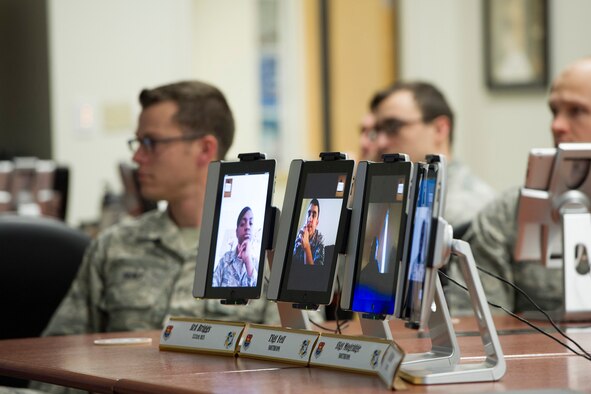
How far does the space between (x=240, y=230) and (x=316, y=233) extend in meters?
0.20

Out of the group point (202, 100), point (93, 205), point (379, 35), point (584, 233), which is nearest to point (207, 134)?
point (202, 100)

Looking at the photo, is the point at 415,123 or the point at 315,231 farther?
the point at 415,123

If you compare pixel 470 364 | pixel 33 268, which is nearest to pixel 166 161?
pixel 33 268

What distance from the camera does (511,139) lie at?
6.51 m

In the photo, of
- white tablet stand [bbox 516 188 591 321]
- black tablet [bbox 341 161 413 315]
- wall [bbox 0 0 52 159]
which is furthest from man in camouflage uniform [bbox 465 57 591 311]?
wall [bbox 0 0 52 159]

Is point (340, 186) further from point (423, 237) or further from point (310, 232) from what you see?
point (423, 237)

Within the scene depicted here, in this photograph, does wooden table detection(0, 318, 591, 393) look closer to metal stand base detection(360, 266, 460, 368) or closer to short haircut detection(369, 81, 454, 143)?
metal stand base detection(360, 266, 460, 368)

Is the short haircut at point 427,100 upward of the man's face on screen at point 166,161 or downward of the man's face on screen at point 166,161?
upward

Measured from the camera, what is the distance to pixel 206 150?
10.2 feet

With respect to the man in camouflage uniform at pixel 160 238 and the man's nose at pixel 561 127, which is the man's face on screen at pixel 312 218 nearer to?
the man in camouflage uniform at pixel 160 238

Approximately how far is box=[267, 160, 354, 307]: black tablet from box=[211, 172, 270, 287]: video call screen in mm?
55

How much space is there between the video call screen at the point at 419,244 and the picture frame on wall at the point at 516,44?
4578mm

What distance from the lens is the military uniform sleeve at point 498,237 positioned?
315 centimetres

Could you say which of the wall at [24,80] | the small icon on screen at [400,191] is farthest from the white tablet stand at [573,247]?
the wall at [24,80]
